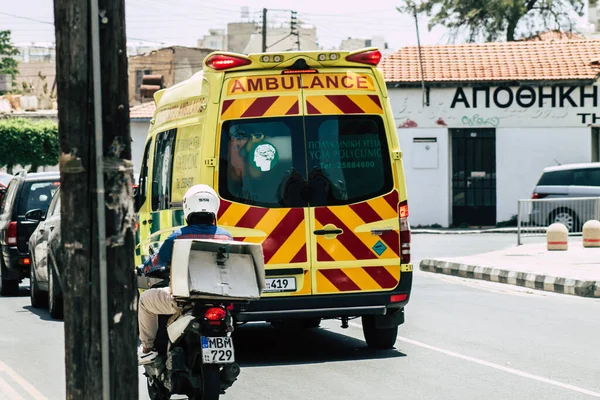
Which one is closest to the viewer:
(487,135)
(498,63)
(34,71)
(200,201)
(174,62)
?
(200,201)

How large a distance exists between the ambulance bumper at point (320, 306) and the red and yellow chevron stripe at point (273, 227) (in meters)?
0.35

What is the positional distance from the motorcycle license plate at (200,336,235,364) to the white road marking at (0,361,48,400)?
2.18 meters

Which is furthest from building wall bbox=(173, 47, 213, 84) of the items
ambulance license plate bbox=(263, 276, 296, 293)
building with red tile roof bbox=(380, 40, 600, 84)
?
ambulance license plate bbox=(263, 276, 296, 293)

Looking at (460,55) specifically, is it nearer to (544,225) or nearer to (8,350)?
(544,225)

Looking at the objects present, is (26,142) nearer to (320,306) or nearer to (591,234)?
(591,234)

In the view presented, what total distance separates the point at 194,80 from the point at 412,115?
26427 mm

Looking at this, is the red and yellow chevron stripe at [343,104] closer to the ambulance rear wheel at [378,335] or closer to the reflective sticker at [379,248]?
the reflective sticker at [379,248]

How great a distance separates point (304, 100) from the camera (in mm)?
10641

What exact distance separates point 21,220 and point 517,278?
756 centimetres

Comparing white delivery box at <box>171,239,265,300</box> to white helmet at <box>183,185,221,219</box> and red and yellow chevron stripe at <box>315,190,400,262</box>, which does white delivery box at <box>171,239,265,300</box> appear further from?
red and yellow chevron stripe at <box>315,190,400,262</box>

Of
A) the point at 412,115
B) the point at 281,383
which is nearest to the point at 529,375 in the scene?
the point at 281,383

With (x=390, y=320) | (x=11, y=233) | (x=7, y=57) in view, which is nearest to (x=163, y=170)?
(x=390, y=320)

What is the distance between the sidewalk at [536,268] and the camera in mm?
17188

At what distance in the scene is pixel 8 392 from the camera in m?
9.12
